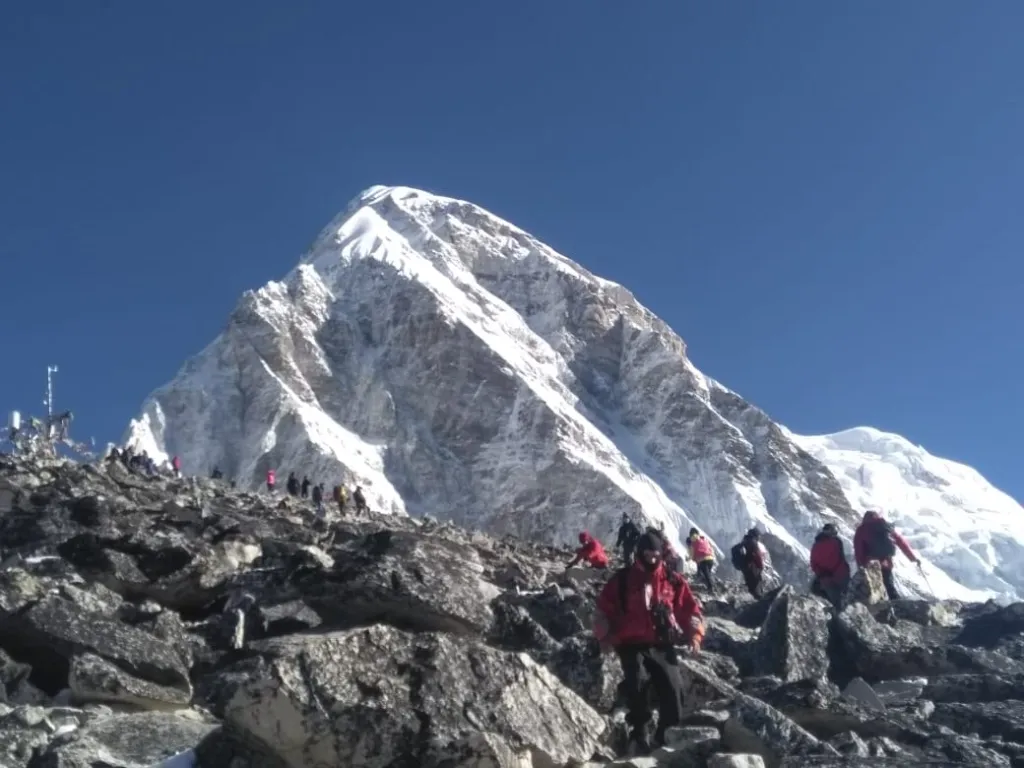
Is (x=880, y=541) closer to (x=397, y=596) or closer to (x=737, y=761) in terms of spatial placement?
(x=397, y=596)

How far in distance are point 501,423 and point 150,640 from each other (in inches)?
5321

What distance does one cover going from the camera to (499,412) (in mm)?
143625

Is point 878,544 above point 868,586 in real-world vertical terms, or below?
above

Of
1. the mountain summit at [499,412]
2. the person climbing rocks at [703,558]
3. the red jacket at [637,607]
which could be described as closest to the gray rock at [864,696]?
the red jacket at [637,607]

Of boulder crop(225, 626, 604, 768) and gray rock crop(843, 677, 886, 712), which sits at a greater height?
gray rock crop(843, 677, 886, 712)

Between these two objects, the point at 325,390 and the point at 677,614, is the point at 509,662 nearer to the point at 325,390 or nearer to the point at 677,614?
the point at 677,614

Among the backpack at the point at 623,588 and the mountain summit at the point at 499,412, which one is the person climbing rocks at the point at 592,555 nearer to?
the backpack at the point at 623,588

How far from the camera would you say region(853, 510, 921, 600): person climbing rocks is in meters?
16.8

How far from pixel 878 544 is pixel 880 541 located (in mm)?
53

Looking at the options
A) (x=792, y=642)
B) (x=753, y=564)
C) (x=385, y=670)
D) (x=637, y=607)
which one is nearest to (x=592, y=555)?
(x=753, y=564)

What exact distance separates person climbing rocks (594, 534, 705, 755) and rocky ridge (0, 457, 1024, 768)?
0.22 metres

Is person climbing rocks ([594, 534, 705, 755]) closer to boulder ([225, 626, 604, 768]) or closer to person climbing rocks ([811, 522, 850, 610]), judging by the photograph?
boulder ([225, 626, 604, 768])

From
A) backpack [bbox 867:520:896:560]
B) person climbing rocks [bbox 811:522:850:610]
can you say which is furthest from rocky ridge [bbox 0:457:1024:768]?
backpack [bbox 867:520:896:560]

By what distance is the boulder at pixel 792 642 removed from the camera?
9.78 m
